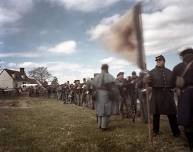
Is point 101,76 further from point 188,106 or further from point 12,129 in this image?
point 188,106

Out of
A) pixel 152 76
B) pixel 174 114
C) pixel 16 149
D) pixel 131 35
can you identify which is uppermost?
pixel 131 35

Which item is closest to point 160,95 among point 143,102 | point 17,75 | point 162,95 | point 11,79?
point 162,95

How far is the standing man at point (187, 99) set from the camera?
935 centimetres

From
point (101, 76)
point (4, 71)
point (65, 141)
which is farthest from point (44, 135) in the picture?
point (4, 71)

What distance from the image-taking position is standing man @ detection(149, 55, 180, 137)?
37.4 feet

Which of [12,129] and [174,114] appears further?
[12,129]

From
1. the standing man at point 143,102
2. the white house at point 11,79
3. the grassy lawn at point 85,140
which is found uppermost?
the white house at point 11,79

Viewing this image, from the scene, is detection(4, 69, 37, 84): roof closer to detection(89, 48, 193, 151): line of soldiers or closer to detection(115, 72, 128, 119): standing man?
detection(115, 72, 128, 119): standing man

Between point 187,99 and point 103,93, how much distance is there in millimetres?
4789

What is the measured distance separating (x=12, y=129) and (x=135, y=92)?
19.7ft

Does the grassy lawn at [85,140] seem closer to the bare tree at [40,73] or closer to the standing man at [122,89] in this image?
the standing man at [122,89]

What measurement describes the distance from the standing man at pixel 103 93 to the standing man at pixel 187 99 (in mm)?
4307

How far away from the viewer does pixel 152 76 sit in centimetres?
1157

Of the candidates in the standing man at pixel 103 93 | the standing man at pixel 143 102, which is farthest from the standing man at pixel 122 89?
the standing man at pixel 103 93
